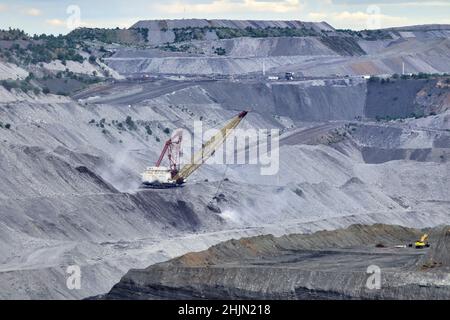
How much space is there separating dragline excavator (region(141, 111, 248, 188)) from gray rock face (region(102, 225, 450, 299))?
2270cm

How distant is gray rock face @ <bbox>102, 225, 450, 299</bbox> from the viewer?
67.3 metres

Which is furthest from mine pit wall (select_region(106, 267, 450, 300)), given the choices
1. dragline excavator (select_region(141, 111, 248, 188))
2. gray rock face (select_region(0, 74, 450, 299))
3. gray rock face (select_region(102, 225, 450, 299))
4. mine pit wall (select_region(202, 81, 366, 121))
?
mine pit wall (select_region(202, 81, 366, 121))

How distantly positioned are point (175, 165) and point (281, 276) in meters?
39.1

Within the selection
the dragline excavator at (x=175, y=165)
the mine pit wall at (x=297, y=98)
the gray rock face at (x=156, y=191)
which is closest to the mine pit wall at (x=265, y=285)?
the gray rock face at (x=156, y=191)

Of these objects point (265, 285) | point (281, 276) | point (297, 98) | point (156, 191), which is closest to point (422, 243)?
point (281, 276)

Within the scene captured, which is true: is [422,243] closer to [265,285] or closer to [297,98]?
[265,285]

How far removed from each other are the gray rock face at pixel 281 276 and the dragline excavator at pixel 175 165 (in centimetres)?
2270

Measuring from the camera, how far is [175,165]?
356 feet

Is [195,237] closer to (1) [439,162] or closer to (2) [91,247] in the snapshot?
(2) [91,247]

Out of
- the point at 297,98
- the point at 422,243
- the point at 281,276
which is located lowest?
the point at 281,276

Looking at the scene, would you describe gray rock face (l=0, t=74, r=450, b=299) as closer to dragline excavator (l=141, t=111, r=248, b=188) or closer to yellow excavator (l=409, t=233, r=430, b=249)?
dragline excavator (l=141, t=111, r=248, b=188)

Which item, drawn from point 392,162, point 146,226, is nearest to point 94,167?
point 146,226

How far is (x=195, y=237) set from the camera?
9581cm
